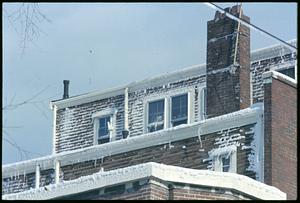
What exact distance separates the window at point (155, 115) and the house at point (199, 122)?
3cm

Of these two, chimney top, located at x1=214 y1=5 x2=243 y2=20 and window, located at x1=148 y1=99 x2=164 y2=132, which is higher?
chimney top, located at x1=214 y1=5 x2=243 y2=20

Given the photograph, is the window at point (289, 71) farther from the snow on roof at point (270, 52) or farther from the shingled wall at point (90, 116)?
the shingled wall at point (90, 116)

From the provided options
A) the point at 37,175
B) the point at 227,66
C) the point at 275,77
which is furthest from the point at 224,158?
the point at 37,175

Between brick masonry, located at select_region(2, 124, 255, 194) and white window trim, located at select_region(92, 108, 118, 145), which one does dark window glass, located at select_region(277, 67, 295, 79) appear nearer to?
brick masonry, located at select_region(2, 124, 255, 194)

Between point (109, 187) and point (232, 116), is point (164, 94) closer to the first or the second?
point (232, 116)

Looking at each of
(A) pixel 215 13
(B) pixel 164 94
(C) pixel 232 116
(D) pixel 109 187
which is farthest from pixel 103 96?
(D) pixel 109 187

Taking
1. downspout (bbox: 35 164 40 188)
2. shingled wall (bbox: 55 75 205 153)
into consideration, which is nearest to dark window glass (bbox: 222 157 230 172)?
shingled wall (bbox: 55 75 205 153)

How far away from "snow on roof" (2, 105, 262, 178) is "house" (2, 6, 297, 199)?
0.08 ft

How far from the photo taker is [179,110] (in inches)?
1356

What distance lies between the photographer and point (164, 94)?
35125mm

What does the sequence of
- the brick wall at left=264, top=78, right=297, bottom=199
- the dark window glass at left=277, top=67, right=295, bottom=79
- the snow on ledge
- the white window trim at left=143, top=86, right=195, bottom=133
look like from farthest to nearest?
1. the white window trim at left=143, top=86, right=195, bottom=133
2. the dark window glass at left=277, top=67, right=295, bottom=79
3. the snow on ledge
4. the brick wall at left=264, top=78, right=297, bottom=199

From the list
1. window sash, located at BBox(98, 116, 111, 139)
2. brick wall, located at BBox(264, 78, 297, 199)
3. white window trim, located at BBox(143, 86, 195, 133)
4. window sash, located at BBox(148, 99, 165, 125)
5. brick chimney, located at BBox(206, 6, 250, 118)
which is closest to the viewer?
brick wall, located at BBox(264, 78, 297, 199)

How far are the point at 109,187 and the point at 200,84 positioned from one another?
1538cm

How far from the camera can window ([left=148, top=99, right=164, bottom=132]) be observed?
113 ft
